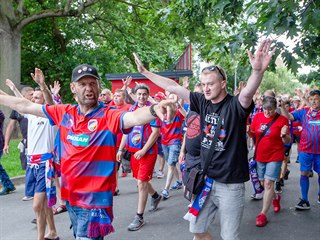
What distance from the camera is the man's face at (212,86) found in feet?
11.6

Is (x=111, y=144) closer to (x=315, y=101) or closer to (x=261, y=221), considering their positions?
(x=261, y=221)

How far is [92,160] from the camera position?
3.07 meters

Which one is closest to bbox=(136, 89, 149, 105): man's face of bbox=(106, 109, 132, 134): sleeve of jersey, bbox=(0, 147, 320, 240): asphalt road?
bbox=(0, 147, 320, 240): asphalt road

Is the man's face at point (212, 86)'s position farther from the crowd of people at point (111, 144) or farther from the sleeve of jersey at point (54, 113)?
the sleeve of jersey at point (54, 113)

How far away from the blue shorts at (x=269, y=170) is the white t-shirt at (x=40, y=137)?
3007mm

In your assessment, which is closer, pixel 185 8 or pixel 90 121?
pixel 90 121

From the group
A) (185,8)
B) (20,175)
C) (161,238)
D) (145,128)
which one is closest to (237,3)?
(185,8)

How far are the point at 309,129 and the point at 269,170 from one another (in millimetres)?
1269

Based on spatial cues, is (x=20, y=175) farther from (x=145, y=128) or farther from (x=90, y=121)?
(x=90, y=121)

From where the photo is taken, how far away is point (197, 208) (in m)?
3.62

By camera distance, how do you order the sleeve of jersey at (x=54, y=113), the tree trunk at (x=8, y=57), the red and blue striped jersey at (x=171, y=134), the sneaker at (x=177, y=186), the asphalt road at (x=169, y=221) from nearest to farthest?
the sleeve of jersey at (x=54, y=113)
the asphalt road at (x=169, y=221)
the red and blue striped jersey at (x=171, y=134)
the sneaker at (x=177, y=186)
the tree trunk at (x=8, y=57)

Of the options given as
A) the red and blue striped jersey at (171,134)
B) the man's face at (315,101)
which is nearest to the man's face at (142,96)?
the red and blue striped jersey at (171,134)

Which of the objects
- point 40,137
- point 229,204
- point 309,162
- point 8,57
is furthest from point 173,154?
point 8,57

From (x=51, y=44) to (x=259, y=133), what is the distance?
624 inches
